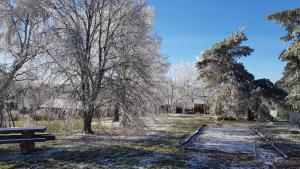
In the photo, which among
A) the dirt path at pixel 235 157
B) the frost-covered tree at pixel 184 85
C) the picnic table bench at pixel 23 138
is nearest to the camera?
the dirt path at pixel 235 157

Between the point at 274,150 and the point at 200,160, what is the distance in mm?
4504

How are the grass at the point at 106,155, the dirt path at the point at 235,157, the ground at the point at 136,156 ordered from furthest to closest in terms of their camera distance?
the dirt path at the point at 235,157, the ground at the point at 136,156, the grass at the point at 106,155

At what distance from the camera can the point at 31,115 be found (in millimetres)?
19141

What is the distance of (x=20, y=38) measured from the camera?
20.0 m

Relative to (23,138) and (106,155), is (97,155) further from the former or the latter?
(23,138)

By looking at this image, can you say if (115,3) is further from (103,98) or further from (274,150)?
(274,150)

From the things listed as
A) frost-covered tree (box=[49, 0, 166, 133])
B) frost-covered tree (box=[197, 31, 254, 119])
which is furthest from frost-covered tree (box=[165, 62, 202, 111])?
frost-covered tree (box=[49, 0, 166, 133])

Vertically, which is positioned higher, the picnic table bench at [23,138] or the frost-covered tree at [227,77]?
the frost-covered tree at [227,77]

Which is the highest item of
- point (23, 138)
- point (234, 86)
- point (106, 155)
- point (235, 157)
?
point (234, 86)

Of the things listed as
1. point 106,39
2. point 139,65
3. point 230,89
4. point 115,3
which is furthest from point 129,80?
point 230,89

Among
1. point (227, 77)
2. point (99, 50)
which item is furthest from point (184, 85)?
point (99, 50)

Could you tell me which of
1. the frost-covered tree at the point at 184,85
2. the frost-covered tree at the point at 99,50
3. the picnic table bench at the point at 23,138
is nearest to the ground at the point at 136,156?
the picnic table bench at the point at 23,138

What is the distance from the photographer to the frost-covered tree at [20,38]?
1854 centimetres

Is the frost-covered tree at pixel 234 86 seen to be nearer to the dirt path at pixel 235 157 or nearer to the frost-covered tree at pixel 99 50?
the frost-covered tree at pixel 99 50
